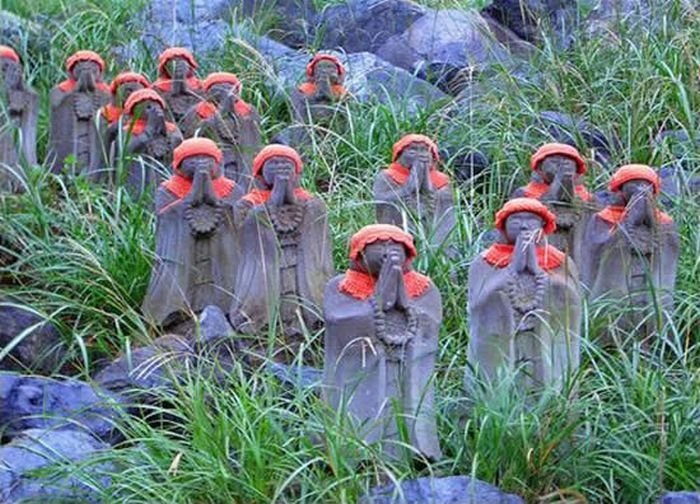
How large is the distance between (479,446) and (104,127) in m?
3.29

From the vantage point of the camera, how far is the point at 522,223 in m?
4.80

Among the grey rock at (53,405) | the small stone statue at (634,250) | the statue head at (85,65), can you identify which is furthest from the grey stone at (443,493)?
the statue head at (85,65)

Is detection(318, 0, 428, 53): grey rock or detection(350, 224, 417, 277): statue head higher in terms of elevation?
detection(318, 0, 428, 53): grey rock

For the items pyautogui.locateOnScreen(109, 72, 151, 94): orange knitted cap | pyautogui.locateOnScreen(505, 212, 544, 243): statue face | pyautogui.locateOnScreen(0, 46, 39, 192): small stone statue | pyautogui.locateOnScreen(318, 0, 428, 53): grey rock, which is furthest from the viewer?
pyautogui.locateOnScreen(318, 0, 428, 53): grey rock

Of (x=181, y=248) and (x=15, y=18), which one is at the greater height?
(x=15, y=18)

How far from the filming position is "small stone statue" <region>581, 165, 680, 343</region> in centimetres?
535

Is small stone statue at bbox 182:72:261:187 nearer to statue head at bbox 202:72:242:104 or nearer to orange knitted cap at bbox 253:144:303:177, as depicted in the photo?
statue head at bbox 202:72:242:104

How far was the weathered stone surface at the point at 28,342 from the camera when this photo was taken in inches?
217

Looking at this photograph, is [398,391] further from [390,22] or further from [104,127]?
[390,22]

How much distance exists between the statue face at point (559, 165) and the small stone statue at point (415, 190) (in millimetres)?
475

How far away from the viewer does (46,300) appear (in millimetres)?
5723

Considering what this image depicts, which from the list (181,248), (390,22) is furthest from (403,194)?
(390,22)

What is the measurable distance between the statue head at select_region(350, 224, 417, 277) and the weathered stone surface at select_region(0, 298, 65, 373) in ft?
4.52

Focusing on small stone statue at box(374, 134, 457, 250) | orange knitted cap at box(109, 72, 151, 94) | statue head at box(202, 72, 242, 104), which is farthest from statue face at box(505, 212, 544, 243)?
orange knitted cap at box(109, 72, 151, 94)
